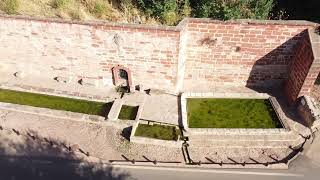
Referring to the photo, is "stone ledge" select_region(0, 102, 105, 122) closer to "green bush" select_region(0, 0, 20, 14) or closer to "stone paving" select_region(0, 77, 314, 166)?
"stone paving" select_region(0, 77, 314, 166)

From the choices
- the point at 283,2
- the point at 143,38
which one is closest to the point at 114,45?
the point at 143,38

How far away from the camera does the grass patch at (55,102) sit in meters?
16.3

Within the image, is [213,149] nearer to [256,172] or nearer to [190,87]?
[256,172]

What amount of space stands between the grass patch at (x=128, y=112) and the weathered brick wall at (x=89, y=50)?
4.80 ft

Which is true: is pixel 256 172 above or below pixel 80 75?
below

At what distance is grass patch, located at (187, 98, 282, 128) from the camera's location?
15648mm

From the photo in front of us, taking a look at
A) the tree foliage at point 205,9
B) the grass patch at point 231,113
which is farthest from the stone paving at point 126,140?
the tree foliage at point 205,9

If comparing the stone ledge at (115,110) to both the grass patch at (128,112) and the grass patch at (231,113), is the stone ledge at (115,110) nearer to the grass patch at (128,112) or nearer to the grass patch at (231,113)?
the grass patch at (128,112)

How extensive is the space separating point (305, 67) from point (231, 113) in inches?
145

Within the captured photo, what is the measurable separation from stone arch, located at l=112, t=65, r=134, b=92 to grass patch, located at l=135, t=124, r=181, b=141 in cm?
247

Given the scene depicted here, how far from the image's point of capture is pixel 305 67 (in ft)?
50.3

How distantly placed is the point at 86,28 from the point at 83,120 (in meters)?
4.00

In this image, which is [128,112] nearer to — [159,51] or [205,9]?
[159,51]

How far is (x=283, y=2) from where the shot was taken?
17.7 m
